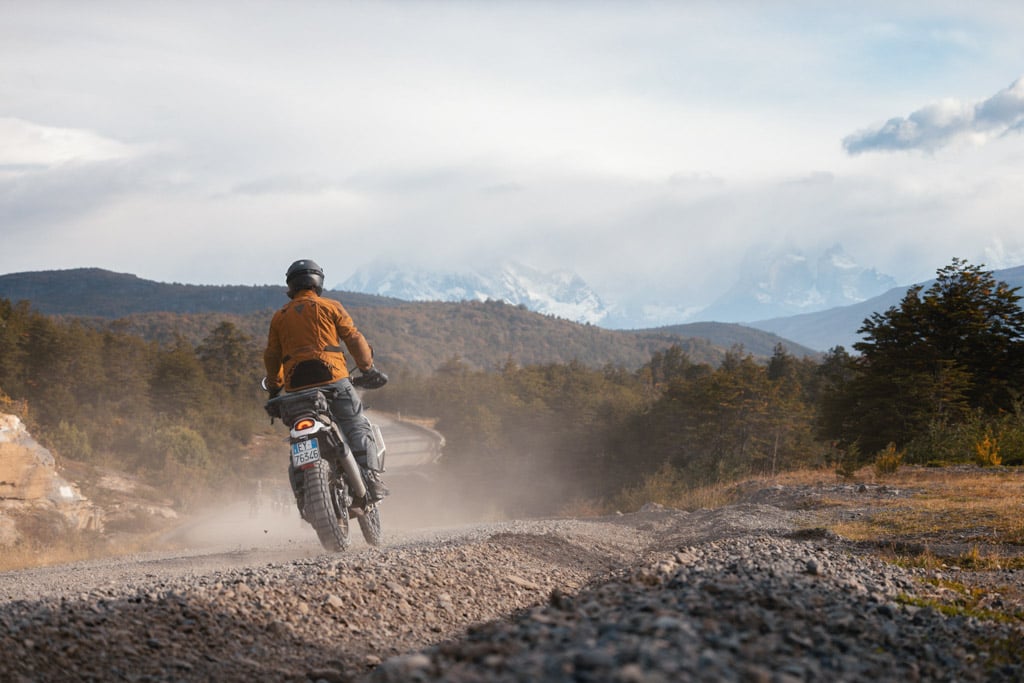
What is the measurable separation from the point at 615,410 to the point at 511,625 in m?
50.6

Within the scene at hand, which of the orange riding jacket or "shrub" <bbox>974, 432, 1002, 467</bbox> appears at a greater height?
the orange riding jacket

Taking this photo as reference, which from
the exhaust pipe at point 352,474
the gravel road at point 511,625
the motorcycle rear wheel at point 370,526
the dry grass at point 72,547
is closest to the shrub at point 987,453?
the gravel road at point 511,625

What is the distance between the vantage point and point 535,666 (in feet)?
7.82

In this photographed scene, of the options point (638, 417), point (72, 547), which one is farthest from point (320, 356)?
point (638, 417)

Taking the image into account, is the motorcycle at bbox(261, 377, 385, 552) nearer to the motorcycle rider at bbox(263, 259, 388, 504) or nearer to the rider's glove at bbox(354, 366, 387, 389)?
the motorcycle rider at bbox(263, 259, 388, 504)

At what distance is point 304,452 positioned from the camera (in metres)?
6.73

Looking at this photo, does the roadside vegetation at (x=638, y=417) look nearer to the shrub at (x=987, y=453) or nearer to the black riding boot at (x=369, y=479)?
the shrub at (x=987, y=453)

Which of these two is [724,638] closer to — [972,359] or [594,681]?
[594,681]

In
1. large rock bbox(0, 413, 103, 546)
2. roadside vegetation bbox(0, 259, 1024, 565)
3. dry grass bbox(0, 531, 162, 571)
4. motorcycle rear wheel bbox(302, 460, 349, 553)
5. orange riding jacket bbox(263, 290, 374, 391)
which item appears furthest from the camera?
large rock bbox(0, 413, 103, 546)

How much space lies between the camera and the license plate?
671cm

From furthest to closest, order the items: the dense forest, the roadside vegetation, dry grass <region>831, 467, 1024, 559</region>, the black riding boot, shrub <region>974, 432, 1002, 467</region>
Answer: the dense forest
the roadside vegetation
shrub <region>974, 432, 1002, 467</region>
dry grass <region>831, 467, 1024, 559</region>
the black riding boot

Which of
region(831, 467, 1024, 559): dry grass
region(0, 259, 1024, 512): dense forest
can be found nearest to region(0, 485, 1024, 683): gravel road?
region(831, 467, 1024, 559): dry grass

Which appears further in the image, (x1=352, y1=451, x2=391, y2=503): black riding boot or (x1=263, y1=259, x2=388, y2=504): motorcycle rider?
(x1=352, y1=451, x2=391, y2=503): black riding boot

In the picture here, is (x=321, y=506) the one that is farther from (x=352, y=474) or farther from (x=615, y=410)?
(x=615, y=410)
